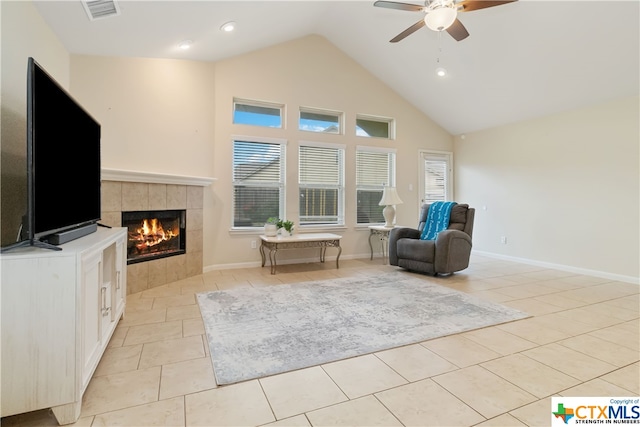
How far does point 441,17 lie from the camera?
288 cm

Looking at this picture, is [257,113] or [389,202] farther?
[389,202]

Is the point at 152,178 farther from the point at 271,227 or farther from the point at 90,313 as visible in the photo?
the point at 90,313

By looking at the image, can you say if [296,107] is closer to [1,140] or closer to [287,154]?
[287,154]

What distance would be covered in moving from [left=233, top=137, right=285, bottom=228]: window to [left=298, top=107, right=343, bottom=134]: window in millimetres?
631

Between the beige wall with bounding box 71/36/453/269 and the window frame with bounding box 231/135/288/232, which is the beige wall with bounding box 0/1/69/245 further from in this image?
the window frame with bounding box 231/135/288/232

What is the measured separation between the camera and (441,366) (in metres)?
2.02

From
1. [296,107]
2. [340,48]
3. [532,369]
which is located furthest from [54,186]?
[340,48]

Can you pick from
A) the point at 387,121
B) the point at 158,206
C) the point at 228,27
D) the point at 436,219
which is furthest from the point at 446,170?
the point at 158,206

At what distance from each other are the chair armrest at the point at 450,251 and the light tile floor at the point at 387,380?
136cm

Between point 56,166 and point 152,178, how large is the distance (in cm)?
198

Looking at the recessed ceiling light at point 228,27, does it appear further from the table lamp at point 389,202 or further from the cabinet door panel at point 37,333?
the table lamp at point 389,202

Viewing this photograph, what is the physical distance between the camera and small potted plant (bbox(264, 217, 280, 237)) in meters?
4.82

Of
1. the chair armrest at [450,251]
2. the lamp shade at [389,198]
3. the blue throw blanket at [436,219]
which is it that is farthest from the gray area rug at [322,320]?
the lamp shade at [389,198]

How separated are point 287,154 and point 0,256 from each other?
13.5 ft
